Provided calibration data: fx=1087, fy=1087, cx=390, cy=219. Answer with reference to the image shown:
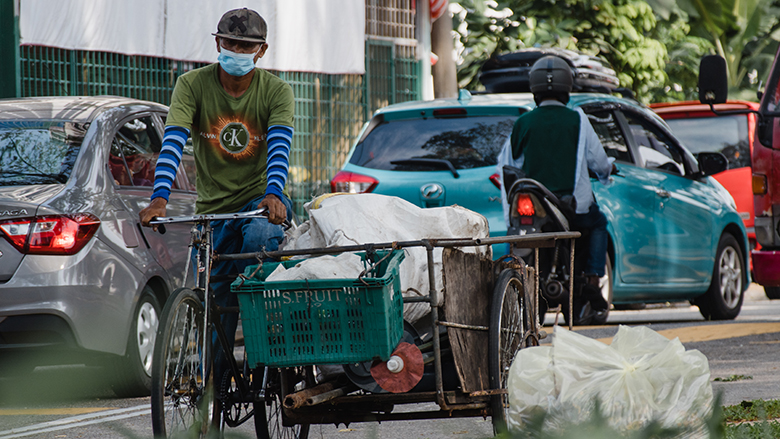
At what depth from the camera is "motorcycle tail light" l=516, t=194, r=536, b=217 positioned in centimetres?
764

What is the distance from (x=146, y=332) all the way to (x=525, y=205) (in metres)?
2.79

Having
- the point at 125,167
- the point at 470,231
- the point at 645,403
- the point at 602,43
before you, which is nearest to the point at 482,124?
the point at 125,167

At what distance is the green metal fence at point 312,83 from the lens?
11711 millimetres

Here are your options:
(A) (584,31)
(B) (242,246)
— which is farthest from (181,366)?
(A) (584,31)

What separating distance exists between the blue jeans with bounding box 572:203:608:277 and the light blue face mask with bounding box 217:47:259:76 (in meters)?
3.93

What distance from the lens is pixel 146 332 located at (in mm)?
6473

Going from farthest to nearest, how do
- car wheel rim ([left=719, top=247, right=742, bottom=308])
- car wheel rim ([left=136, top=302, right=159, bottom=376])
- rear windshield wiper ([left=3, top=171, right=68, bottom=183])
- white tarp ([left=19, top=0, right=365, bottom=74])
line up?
white tarp ([left=19, top=0, right=365, bottom=74]) < car wheel rim ([left=719, top=247, right=742, bottom=308]) < car wheel rim ([left=136, top=302, right=159, bottom=376]) < rear windshield wiper ([left=3, top=171, right=68, bottom=183])

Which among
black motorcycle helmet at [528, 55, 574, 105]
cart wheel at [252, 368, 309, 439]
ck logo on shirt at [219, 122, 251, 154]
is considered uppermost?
black motorcycle helmet at [528, 55, 574, 105]

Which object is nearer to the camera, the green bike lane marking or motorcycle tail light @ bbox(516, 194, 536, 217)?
motorcycle tail light @ bbox(516, 194, 536, 217)

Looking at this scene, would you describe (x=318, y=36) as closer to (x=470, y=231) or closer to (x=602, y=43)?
(x=602, y=43)

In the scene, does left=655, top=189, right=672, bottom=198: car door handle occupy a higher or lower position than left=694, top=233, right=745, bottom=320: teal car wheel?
higher

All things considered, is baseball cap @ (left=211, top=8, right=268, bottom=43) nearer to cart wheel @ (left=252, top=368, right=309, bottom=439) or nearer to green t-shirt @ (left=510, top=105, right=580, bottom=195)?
cart wheel @ (left=252, top=368, right=309, bottom=439)

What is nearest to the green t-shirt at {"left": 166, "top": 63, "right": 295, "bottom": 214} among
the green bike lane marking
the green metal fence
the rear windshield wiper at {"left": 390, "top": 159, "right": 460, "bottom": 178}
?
the rear windshield wiper at {"left": 390, "top": 159, "right": 460, "bottom": 178}

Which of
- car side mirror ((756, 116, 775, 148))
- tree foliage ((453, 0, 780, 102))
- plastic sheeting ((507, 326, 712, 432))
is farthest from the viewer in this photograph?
tree foliage ((453, 0, 780, 102))
